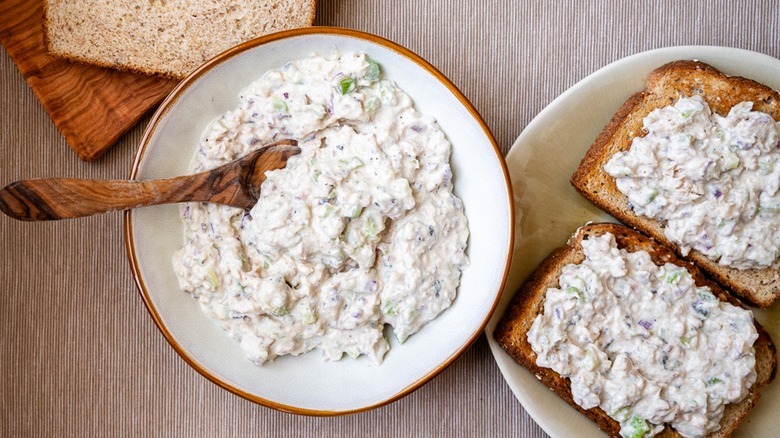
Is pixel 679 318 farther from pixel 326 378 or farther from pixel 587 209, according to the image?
pixel 326 378

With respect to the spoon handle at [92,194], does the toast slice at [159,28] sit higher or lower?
higher

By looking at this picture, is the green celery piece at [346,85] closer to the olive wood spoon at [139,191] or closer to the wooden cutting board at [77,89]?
the olive wood spoon at [139,191]

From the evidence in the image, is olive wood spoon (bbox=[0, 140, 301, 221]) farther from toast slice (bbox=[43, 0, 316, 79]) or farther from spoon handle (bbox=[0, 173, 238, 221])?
toast slice (bbox=[43, 0, 316, 79])

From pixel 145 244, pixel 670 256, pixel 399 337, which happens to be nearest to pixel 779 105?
pixel 670 256

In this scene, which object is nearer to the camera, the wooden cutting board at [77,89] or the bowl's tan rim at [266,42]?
the bowl's tan rim at [266,42]

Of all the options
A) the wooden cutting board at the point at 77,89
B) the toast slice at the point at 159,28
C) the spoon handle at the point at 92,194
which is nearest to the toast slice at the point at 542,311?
the spoon handle at the point at 92,194

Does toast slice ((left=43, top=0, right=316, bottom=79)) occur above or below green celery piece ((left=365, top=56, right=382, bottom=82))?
below

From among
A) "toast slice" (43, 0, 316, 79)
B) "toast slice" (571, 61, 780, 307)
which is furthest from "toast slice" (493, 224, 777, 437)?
"toast slice" (43, 0, 316, 79)

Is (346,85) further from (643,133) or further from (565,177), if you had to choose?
Answer: (643,133)
